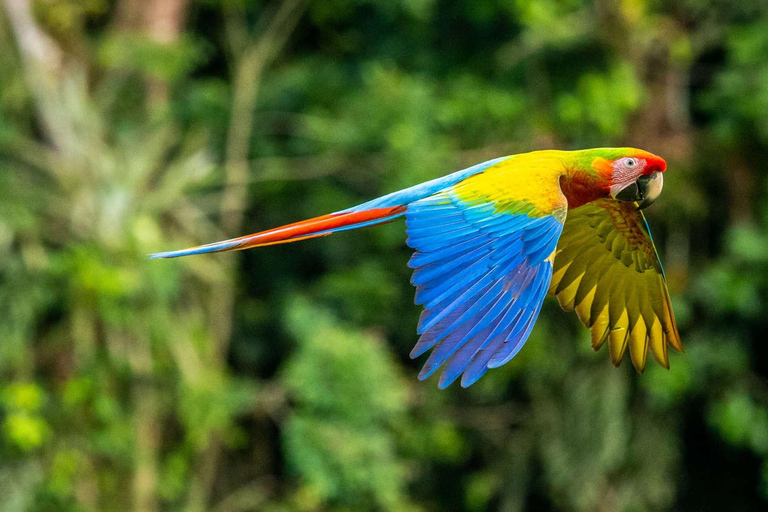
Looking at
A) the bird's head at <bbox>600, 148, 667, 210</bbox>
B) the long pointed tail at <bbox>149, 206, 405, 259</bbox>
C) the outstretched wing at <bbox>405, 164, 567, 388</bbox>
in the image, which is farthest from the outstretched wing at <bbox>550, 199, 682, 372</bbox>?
the long pointed tail at <bbox>149, 206, 405, 259</bbox>

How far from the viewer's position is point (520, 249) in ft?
6.37

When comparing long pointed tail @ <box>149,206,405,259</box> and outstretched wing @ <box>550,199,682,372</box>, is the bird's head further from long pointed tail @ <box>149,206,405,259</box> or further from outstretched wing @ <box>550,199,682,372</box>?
long pointed tail @ <box>149,206,405,259</box>

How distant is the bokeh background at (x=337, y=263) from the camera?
4496mm

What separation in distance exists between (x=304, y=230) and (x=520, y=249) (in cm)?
38

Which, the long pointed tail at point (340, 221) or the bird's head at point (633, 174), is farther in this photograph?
the bird's head at point (633, 174)

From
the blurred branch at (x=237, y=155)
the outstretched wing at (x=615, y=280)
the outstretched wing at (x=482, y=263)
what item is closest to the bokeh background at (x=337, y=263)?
the blurred branch at (x=237, y=155)

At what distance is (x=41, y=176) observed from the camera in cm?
467

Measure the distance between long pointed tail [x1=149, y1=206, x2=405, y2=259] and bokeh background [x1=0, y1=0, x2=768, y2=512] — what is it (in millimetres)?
2532

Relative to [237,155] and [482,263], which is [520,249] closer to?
[482,263]

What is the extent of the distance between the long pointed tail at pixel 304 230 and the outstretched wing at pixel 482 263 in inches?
3.0

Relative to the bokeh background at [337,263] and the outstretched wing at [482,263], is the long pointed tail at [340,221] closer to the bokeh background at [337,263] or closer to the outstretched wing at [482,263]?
the outstretched wing at [482,263]

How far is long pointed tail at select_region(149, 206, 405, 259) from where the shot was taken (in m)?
1.88

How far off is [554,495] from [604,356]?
0.72m

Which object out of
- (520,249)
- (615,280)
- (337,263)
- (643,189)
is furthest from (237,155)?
(520,249)
